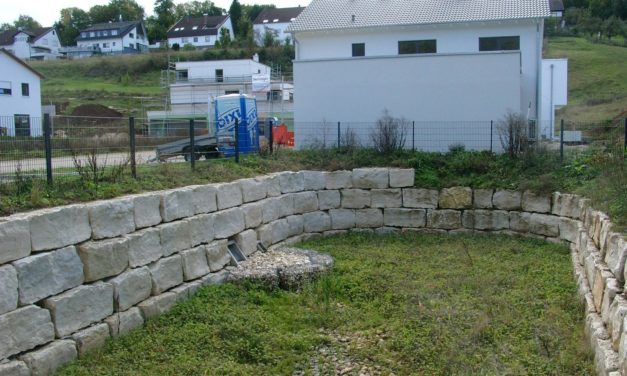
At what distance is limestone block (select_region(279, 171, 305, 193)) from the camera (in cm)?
1171

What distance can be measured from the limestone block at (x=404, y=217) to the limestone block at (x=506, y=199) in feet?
4.95

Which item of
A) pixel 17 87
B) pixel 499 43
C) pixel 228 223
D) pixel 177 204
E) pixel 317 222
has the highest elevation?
pixel 499 43

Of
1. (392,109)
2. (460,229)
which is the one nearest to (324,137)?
(392,109)

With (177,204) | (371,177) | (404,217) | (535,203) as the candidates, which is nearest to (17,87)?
(371,177)

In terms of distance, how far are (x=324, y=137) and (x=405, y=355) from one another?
395 inches

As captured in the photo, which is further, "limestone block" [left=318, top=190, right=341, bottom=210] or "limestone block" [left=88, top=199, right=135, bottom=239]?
"limestone block" [left=318, top=190, right=341, bottom=210]

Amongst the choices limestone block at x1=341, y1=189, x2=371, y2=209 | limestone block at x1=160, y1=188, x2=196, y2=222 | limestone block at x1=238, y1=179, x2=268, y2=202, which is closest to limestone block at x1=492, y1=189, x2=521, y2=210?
limestone block at x1=341, y1=189, x2=371, y2=209

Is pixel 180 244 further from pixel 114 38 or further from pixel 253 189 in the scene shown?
pixel 114 38

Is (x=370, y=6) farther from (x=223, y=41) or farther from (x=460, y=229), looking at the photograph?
(x=223, y=41)

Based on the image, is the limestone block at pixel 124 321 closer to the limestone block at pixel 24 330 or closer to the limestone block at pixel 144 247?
the limestone block at pixel 144 247

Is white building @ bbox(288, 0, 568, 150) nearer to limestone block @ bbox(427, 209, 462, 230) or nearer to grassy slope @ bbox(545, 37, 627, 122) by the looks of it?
limestone block @ bbox(427, 209, 462, 230)

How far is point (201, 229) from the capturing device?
8688 mm

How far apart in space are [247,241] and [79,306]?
395 centimetres

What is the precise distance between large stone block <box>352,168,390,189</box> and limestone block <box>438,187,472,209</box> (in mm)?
1257
